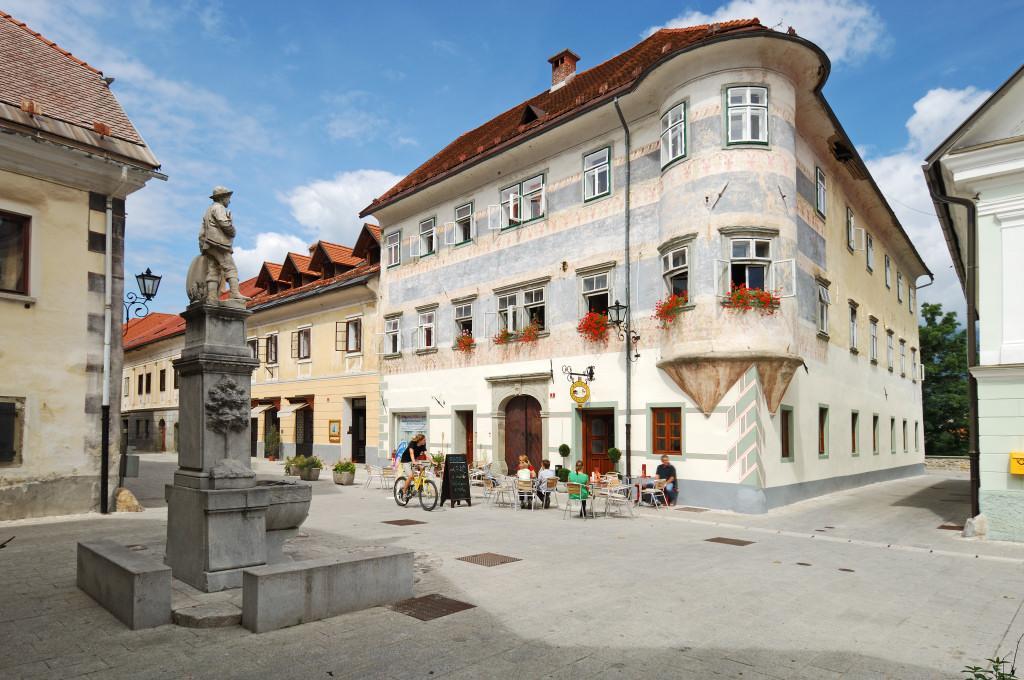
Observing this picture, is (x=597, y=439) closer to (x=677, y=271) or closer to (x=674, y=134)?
(x=677, y=271)

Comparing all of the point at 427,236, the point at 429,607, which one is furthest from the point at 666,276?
the point at 429,607

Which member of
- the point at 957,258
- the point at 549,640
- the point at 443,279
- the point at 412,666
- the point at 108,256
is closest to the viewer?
the point at 412,666

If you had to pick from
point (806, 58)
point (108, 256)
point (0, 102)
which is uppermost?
point (806, 58)

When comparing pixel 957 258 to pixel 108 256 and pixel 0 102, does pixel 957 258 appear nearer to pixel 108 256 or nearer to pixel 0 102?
pixel 108 256

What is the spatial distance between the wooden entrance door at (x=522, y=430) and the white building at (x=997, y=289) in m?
11.3

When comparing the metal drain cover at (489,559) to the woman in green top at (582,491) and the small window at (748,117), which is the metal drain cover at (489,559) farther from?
the small window at (748,117)

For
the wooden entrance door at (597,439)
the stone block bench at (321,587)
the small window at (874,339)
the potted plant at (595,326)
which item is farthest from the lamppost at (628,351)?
the small window at (874,339)

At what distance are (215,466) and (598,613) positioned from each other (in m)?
4.37

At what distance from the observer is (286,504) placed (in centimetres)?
820

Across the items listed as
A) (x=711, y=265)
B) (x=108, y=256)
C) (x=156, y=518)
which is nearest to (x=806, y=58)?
(x=711, y=265)

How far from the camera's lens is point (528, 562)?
9547 mm

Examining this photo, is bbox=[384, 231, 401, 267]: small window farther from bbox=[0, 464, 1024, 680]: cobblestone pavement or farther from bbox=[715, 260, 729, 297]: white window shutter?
bbox=[0, 464, 1024, 680]: cobblestone pavement

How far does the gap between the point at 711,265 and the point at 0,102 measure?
14.8 m

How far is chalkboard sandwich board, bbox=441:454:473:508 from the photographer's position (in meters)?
15.8
